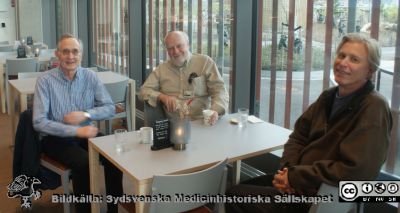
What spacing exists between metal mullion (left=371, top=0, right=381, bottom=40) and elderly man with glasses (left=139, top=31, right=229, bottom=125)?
98 cm

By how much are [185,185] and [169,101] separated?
3.45 ft

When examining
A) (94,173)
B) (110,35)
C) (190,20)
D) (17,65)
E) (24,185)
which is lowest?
(24,185)

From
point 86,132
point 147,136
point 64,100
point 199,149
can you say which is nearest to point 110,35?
point 64,100

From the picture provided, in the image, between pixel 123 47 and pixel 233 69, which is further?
pixel 123 47

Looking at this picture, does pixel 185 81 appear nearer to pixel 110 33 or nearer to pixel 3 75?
pixel 3 75

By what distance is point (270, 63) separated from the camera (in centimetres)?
311

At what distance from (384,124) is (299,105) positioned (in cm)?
129

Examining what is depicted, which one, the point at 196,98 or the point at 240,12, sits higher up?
the point at 240,12

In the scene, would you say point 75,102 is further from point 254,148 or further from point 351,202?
point 351,202

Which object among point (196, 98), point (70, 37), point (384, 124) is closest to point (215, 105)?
point (196, 98)

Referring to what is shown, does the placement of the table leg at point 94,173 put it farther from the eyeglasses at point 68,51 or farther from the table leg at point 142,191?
the eyeglasses at point 68,51

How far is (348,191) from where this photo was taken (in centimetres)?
166

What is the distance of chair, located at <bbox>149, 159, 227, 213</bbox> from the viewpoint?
64.5 inches

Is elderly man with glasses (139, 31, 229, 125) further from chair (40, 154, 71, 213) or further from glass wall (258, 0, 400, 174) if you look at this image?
chair (40, 154, 71, 213)
